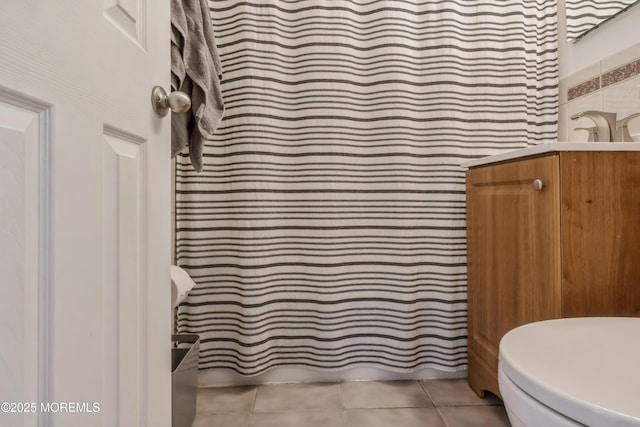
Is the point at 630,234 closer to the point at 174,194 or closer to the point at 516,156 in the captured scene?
the point at 516,156

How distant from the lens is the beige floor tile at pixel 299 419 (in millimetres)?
1238

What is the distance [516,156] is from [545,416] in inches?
30.6

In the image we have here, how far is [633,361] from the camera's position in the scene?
0.56 meters

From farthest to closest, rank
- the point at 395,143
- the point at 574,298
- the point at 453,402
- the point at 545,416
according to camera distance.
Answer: the point at 395,143, the point at 453,402, the point at 574,298, the point at 545,416

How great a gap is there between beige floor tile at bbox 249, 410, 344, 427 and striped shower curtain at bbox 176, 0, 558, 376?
199mm

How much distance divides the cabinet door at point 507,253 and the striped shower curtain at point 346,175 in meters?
0.14

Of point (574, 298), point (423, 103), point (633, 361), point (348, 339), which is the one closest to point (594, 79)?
point (423, 103)

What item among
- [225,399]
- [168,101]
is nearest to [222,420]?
[225,399]

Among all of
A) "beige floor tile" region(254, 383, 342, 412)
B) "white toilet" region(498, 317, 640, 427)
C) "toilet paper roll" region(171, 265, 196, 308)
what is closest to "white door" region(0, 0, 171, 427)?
"toilet paper roll" region(171, 265, 196, 308)

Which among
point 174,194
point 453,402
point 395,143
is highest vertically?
point 395,143

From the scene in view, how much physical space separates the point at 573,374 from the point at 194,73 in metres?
0.94

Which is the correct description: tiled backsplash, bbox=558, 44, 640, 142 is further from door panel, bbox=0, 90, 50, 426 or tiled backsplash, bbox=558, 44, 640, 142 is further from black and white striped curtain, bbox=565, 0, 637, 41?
door panel, bbox=0, 90, 50, 426

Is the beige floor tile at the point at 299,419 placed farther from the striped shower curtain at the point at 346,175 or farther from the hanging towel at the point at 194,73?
the hanging towel at the point at 194,73

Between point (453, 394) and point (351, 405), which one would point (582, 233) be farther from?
point (351, 405)
